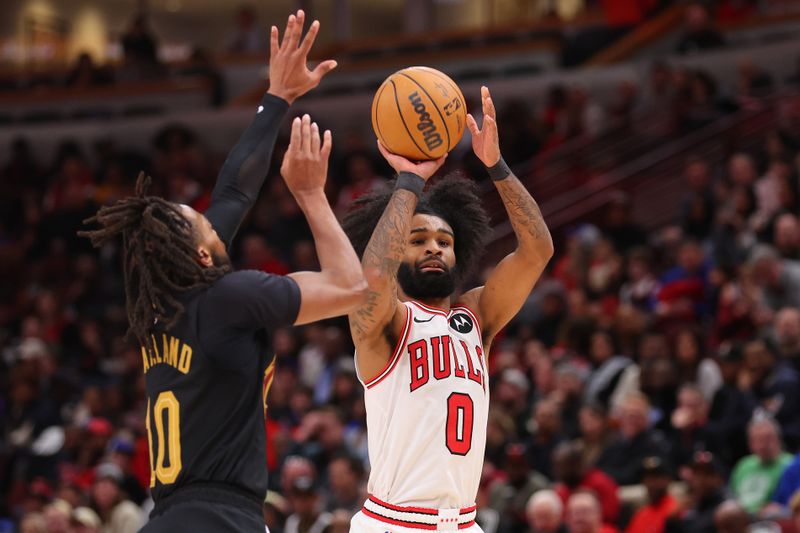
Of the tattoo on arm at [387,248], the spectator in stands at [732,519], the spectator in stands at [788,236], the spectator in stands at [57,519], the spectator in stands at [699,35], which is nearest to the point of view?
the tattoo on arm at [387,248]

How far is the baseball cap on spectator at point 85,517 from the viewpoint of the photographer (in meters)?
10.8

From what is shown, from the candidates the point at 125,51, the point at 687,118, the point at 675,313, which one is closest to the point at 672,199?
the point at 687,118

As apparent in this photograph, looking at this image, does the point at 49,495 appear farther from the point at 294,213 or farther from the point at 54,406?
the point at 294,213

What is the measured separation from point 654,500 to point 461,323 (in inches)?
150

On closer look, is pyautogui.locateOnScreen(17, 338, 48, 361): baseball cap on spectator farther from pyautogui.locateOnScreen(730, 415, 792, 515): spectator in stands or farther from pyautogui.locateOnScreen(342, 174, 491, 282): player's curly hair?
pyautogui.locateOnScreen(342, 174, 491, 282): player's curly hair

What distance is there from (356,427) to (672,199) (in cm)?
542

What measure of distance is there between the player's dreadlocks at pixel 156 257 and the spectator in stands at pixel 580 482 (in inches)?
220

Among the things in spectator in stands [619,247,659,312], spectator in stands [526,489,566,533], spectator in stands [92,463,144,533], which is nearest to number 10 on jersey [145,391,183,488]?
spectator in stands [526,489,566,533]

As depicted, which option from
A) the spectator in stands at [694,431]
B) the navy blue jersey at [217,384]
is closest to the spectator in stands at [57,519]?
the spectator in stands at [694,431]

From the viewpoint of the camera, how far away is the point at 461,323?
596cm

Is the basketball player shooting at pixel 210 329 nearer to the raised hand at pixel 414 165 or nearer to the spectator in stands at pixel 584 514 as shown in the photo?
the raised hand at pixel 414 165

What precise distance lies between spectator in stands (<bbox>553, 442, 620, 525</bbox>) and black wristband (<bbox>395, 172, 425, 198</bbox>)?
4.42 m

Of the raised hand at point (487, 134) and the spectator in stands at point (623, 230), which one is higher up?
the raised hand at point (487, 134)

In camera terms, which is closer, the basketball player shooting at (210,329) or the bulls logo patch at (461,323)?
the basketball player shooting at (210,329)
